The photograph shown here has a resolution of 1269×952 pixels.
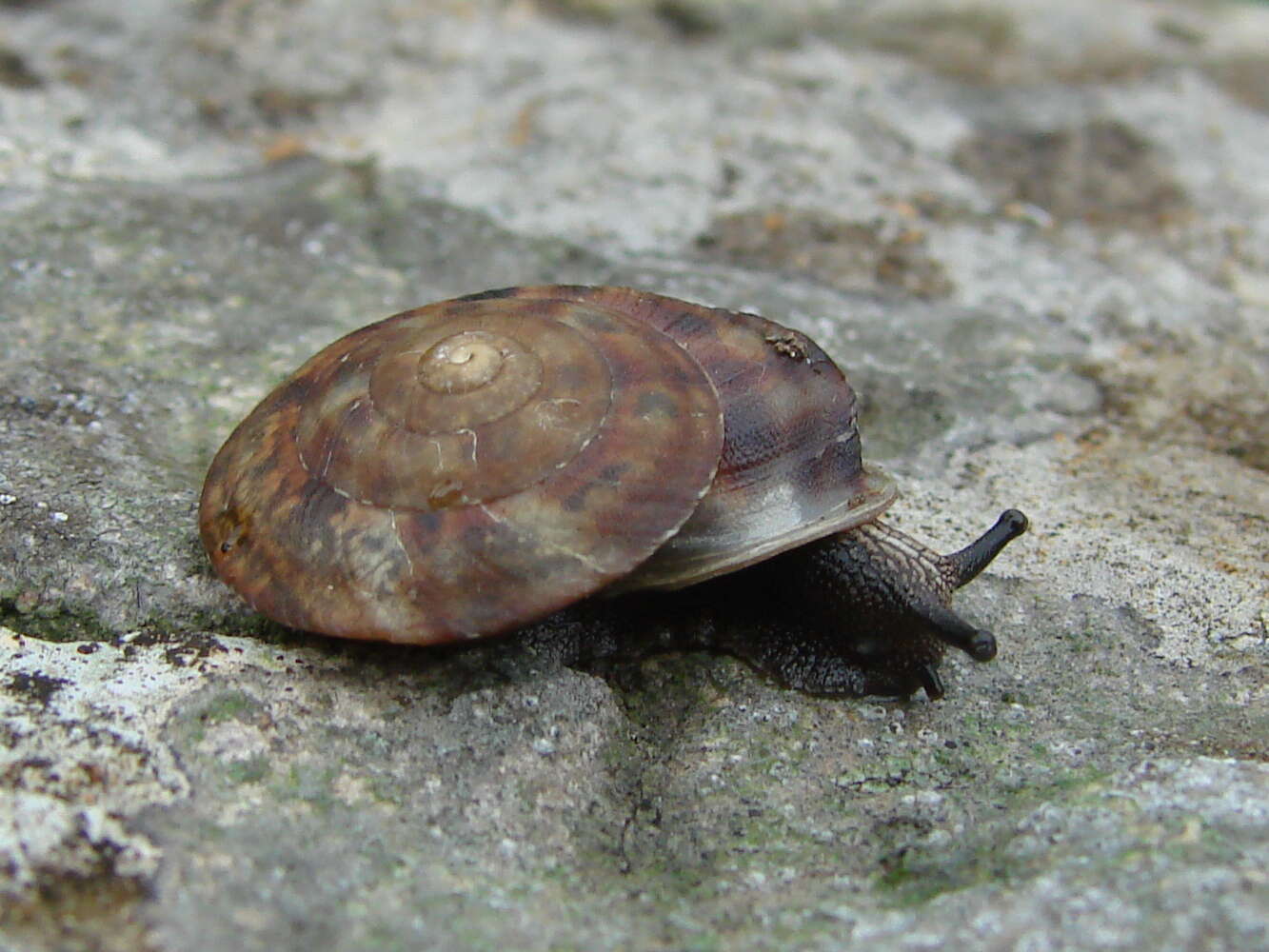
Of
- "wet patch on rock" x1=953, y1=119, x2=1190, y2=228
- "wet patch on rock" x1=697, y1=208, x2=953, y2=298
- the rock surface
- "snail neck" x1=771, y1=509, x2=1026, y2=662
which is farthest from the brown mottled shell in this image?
"wet patch on rock" x1=953, y1=119, x2=1190, y2=228

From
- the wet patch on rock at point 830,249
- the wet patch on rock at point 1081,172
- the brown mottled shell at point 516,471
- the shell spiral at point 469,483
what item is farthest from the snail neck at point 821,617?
the wet patch on rock at point 1081,172

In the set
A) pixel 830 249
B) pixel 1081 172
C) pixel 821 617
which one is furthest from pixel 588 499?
pixel 1081 172

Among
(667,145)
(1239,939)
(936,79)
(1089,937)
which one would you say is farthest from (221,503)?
(936,79)

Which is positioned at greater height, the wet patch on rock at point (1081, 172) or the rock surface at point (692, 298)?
the wet patch on rock at point (1081, 172)

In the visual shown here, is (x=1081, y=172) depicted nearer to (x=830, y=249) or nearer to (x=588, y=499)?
(x=830, y=249)

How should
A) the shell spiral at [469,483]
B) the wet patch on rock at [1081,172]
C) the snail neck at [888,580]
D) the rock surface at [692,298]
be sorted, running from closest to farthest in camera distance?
the rock surface at [692,298], the shell spiral at [469,483], the snail neck at [888,580], the wet patch on rock at [1081,172]

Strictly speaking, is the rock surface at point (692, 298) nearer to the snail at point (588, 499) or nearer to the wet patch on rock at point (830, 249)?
the wet patch on rock at point (830, 249)
